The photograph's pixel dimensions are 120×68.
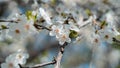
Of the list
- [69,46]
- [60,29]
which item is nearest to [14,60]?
[60,29]

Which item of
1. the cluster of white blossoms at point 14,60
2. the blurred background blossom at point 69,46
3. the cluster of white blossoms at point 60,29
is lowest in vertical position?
the cluster of white blossoms at point 14,60

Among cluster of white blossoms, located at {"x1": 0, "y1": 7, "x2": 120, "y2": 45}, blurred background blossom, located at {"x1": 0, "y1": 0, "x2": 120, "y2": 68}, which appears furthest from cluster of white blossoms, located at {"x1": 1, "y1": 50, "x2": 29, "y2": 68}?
blurred background blossom, located at {"x1": 0, "y1": 0, "x2": 120, "y2": 68}

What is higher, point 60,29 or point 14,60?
point 60,29

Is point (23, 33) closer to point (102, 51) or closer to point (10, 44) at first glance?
point (102, 51)

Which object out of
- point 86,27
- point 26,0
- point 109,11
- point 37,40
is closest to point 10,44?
point 37,40

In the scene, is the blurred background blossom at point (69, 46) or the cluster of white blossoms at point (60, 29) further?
the blurred background blossom at point (69, 46)

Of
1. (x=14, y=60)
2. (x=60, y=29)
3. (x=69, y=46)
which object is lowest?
(x=14, y=60)

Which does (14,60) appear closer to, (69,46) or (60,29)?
(60,29)

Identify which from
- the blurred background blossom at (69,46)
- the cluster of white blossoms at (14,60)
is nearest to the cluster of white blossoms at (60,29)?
the cluster of white blossoms at (14,60)

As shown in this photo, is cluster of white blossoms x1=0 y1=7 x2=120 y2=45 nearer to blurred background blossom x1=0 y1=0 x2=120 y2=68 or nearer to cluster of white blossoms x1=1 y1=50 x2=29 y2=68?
cluster of white blossoms x1=1 y1=50 x2=29 y2=68

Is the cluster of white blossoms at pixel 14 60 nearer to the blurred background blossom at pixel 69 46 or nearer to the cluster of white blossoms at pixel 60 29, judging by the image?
the cluster of white blossoms at pixel 60 29

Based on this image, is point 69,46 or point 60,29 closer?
point 60,29
